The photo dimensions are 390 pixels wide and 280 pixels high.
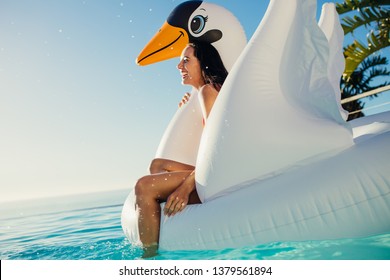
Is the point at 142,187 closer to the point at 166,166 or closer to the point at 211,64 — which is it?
the point at 166,166

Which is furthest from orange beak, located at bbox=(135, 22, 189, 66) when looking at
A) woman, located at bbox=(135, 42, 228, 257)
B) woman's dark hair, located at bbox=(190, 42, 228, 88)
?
woman, located at bbox=(135, 42, 228, 257)

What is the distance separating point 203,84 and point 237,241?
0.80 m

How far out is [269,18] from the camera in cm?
147

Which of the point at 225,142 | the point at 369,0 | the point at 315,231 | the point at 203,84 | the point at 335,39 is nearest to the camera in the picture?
the point at 315,231

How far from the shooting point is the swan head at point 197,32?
6.65 ft

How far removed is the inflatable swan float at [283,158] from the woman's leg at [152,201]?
0.04m

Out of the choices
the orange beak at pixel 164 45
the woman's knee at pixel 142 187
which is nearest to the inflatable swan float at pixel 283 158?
the woman's knee at pixel 142 187

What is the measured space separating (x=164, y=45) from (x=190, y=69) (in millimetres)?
416

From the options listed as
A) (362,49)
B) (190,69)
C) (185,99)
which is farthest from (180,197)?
(362,49)

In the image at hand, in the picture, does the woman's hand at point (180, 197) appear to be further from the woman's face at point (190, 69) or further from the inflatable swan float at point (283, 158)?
the woman's face at point (190, 69)

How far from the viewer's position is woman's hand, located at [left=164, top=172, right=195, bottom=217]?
1487 mm

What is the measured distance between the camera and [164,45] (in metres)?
2.15
